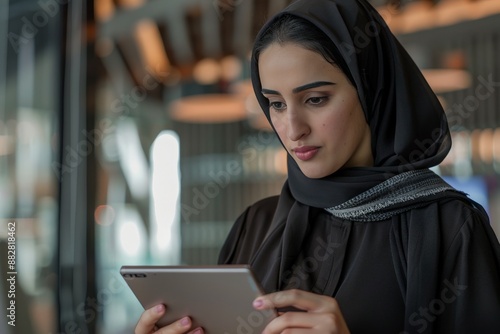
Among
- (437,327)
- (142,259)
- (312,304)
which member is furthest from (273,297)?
(142,259)

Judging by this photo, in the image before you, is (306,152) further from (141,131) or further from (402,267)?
(141,131)

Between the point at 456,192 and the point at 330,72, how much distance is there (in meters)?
0.33

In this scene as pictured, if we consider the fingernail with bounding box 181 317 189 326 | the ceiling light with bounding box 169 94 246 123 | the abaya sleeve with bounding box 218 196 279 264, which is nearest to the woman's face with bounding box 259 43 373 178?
the abaya sleeve with bounding box 218 196 279 264

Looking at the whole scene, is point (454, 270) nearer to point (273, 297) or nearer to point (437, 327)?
point (437, 327)

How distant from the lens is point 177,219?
5121 mm

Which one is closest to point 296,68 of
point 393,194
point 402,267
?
point 393,194

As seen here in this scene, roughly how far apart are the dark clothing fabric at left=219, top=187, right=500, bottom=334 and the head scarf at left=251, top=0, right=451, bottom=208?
83mm

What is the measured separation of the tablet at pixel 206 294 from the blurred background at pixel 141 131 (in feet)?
7.30

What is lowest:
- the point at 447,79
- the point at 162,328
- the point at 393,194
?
the point at 162,328

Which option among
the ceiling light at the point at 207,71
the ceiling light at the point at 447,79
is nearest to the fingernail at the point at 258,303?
the ceiling light at the point at 447,79

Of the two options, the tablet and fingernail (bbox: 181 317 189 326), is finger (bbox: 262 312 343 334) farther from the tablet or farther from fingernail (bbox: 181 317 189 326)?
fingernail (bbox: 181 317 189 326)

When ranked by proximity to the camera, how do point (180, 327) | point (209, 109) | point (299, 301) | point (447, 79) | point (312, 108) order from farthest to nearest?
1. point (209, 109)
2. point (447, 79)
3. point (312, 108)
4. point (180, 327)
5. point (299, 301)

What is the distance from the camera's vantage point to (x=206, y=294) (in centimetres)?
117

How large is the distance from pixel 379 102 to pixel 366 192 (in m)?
0.17
